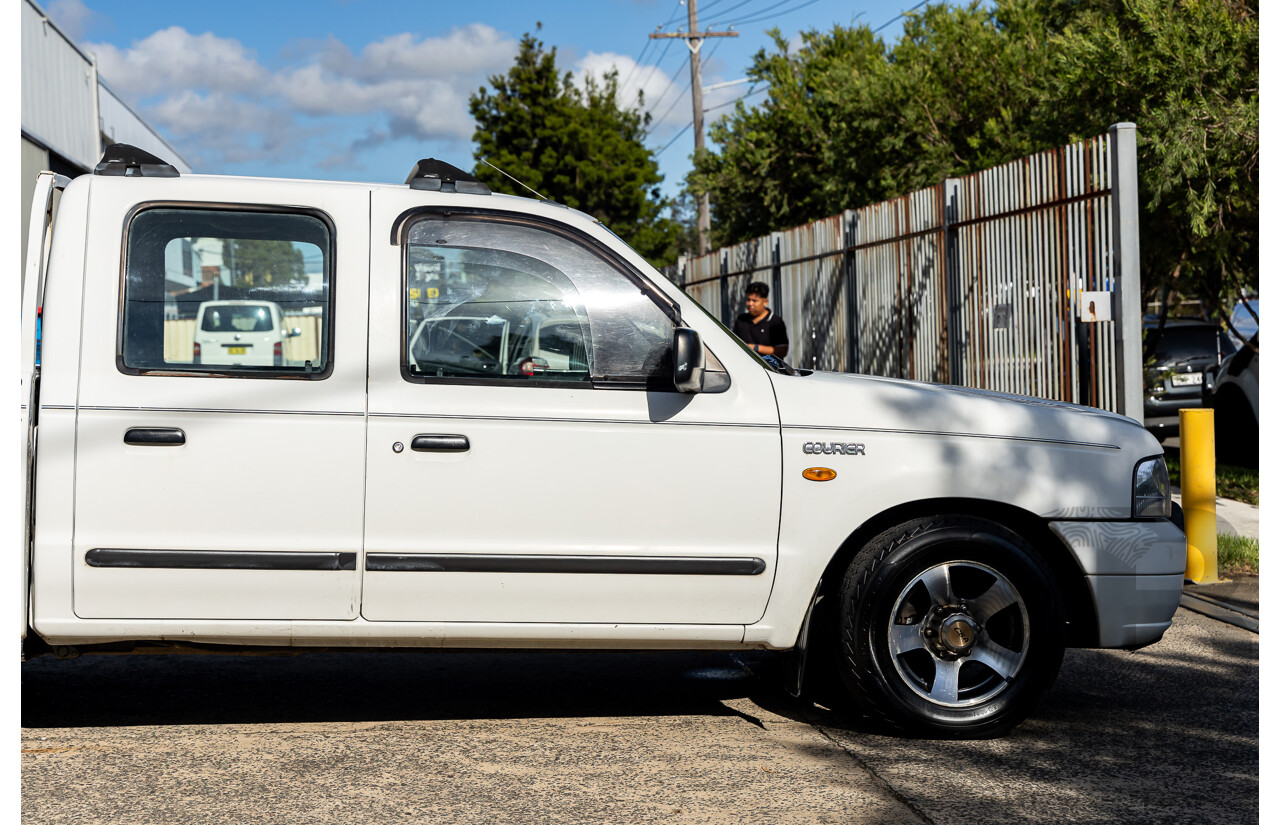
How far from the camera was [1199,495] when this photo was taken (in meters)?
7.45

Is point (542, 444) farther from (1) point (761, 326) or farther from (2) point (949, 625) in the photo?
(1) point (761, 326)

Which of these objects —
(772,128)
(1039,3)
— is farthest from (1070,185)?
(772,128)

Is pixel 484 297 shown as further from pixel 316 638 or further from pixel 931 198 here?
pixel 931 198

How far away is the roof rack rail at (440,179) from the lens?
4594 millimetres

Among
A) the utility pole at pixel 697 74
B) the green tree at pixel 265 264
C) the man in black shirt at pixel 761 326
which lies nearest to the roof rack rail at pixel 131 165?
the green tree at pixel 265 264

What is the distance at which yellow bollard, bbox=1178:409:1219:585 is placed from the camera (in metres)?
7.46

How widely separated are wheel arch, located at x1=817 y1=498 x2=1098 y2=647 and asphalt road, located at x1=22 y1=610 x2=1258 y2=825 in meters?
0.44

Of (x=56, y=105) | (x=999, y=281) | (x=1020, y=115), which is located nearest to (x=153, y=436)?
(x=999, y=281)

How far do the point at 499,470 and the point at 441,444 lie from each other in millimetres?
218

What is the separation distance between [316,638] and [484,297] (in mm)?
1324

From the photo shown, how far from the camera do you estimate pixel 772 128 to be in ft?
92.3

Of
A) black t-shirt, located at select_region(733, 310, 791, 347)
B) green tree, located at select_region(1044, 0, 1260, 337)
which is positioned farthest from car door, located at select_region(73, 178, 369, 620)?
green tree, located at select_region(1044, 0, 1260, 337)

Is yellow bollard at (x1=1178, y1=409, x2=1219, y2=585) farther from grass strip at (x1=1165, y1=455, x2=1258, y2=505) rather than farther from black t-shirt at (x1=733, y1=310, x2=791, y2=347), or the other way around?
black t-shirt at (x1=733, y1=310, x2=791, y2=347)

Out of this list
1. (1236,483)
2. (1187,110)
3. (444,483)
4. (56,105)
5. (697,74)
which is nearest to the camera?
(444,483)
